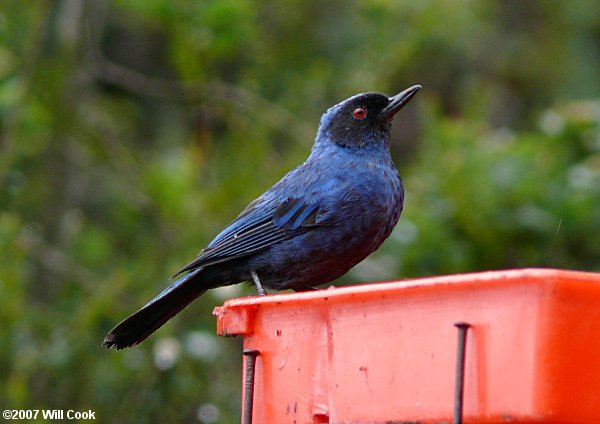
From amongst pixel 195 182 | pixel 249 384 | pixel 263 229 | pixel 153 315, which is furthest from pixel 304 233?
pixel 195 182

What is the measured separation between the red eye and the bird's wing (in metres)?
0.59

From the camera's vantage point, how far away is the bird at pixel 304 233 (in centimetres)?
432

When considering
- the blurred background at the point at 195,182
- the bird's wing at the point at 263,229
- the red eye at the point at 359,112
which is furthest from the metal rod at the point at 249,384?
the blurred background at the point at 195,182

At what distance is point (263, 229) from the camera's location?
180 inches

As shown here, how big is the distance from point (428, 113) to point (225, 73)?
216cm

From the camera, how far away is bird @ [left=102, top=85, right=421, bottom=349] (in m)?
4.32

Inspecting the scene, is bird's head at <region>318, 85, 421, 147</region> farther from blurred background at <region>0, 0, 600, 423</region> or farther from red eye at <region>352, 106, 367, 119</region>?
blurred background at <region>0, 0, 600, 423</region>

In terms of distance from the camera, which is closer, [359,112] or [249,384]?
[249,384]

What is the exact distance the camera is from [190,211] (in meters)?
7.06

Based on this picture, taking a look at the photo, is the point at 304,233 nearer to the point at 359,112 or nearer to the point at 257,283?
the point at 257,283

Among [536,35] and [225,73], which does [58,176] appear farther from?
[536,35]

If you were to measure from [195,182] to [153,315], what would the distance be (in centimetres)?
313

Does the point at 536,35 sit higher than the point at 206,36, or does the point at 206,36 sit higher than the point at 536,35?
the point at 536,35

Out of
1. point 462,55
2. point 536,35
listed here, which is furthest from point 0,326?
point 536,35
